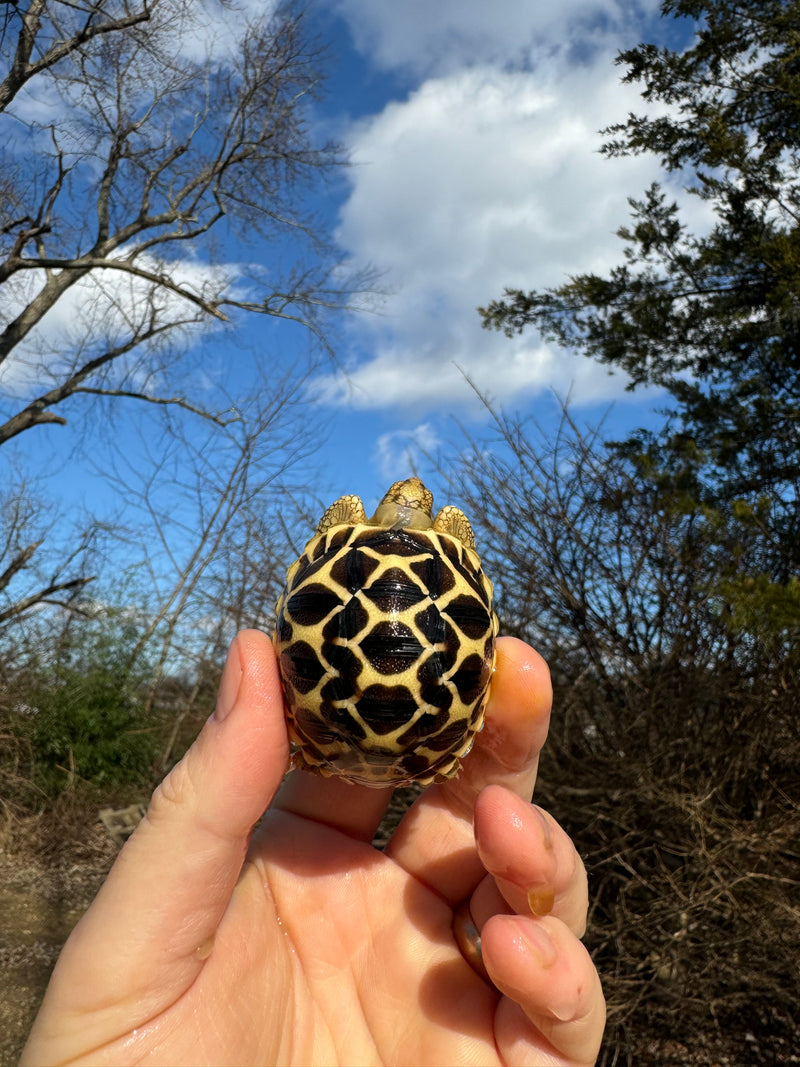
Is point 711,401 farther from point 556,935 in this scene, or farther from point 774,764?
point 556,935

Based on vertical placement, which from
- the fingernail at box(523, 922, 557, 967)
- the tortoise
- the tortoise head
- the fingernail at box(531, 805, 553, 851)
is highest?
the tortoise head

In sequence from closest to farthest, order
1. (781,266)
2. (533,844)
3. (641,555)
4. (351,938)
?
(533,844) < (351,938) < (641,555) < (781,266)

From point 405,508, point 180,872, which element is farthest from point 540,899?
point 405,508

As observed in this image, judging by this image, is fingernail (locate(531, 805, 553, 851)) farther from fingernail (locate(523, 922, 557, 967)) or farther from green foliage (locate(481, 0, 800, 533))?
green foliage (locate(481, 0, 800, 533))

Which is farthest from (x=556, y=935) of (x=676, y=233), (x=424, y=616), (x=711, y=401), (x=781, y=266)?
(x=676, y=233)

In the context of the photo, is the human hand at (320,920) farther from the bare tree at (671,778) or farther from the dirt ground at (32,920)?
the dirt ground at (32,920)

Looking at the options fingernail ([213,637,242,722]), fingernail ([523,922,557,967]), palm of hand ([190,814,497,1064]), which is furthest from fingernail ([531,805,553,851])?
fingernail ([213,637,242,722])

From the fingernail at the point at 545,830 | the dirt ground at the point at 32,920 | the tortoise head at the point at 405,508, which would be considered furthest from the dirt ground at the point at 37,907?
the fingernail at the point at 545,830
